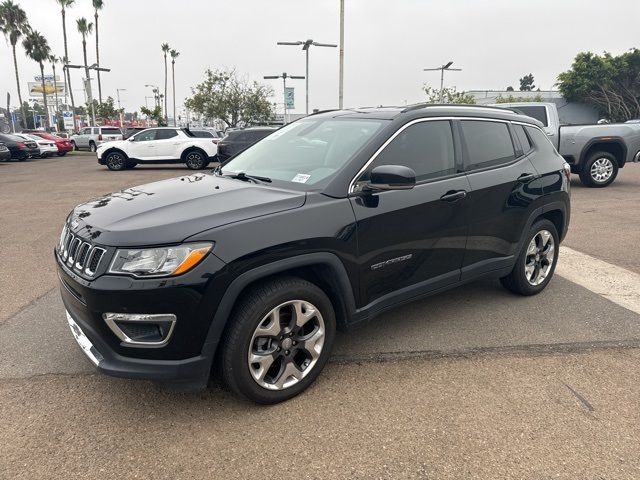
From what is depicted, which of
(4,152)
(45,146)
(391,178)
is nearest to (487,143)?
(391,178)

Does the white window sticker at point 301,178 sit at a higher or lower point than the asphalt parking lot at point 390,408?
higher

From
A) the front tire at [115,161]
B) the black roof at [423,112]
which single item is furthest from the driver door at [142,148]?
the black roof at [423,112]

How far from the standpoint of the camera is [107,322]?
2385mm

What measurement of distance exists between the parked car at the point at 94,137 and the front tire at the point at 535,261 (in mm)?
32594

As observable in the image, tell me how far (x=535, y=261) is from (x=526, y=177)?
84cm

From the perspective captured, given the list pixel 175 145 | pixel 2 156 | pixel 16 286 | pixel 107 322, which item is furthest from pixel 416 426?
pixel 2 156

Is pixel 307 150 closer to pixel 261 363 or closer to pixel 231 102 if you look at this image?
pixel 261 363

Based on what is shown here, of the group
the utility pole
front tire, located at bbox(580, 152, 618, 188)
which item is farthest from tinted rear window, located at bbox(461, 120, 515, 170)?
the utility pole

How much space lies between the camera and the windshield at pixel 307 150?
3180 millimetres

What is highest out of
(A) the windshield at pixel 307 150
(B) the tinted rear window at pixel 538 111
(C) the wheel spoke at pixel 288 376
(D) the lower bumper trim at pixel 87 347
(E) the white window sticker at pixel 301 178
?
(B) the tinted rear window at pixel 538 111

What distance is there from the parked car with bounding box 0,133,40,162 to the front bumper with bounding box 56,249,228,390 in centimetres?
2506

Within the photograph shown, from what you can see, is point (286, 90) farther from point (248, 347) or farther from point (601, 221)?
point (248, 347)

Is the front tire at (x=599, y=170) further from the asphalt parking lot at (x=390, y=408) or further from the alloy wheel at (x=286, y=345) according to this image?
the alloy wheel at (x=286, y=345)

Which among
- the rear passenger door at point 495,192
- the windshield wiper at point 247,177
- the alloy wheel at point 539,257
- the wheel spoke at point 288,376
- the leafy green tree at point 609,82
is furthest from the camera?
the leafy green tree at point 609,82
